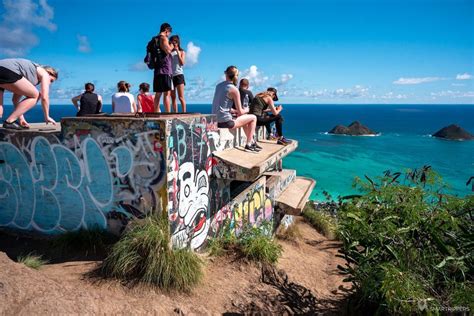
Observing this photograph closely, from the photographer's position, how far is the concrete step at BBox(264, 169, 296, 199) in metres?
11.0

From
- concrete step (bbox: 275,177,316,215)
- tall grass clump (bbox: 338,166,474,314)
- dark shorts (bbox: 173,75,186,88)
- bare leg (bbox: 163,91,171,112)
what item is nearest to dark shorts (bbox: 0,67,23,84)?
bare leg (bbox: 163,91,171,112)

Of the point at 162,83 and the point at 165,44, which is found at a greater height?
the point at 165,44

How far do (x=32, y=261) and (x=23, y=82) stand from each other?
334 cm

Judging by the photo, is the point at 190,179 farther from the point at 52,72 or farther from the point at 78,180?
the point at 52,72

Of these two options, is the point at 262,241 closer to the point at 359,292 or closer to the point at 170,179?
the point at 359,292

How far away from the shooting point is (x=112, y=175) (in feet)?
21.4

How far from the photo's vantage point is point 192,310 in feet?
18.7

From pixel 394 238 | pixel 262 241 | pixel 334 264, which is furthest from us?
pixel 334 264

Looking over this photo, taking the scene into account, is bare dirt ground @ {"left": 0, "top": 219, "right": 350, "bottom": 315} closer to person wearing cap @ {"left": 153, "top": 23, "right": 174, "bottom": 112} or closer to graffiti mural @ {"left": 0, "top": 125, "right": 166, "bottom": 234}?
graffiti mural @ {"left": 0, "top": 125, "right": 166, "bottom": 234}

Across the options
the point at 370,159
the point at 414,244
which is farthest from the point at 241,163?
the point at 370,159

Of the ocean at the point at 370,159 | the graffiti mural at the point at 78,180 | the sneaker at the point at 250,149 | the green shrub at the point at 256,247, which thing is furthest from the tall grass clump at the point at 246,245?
the ocean at the point at 370,159

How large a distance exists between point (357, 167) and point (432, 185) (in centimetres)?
4347

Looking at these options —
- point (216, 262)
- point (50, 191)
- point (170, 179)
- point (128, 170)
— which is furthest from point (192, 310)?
point (50, 191)

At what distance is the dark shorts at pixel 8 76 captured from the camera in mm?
6519
